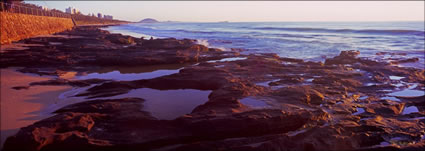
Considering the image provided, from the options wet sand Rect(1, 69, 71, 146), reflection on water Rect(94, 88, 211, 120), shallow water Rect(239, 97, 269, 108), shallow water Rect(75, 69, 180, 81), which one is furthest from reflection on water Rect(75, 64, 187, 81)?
shallow water Rect(239, 97, 269, 108)

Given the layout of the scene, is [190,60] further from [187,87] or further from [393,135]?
[393,135]

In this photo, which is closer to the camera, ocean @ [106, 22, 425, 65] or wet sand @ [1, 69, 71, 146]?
wet sand @ [1, 69, 71, 146]

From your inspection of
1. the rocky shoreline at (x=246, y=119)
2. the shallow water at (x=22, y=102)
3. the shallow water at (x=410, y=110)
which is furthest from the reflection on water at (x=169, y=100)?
the shallow water at (x=410, y=110)

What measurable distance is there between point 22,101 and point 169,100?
3647mm

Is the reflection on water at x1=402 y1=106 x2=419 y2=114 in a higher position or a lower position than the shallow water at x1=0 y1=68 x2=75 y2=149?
lower

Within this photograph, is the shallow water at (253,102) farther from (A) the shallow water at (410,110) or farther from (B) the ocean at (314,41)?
(B) the ocean at (314,41)

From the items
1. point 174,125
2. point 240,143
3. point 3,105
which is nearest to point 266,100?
point 240,143

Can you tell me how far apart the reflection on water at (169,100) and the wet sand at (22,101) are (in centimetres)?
176

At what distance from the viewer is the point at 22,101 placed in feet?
21.0

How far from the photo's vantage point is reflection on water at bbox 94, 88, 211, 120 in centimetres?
587

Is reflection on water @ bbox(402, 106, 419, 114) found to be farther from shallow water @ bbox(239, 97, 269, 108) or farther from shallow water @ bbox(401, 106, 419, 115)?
shallow water @ bbox(239, 97, 269, 108)

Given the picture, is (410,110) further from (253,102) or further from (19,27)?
(19,27)

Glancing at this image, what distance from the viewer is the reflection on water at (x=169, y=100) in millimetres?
5875

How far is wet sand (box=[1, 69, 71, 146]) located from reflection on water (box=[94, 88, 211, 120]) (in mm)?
1756
